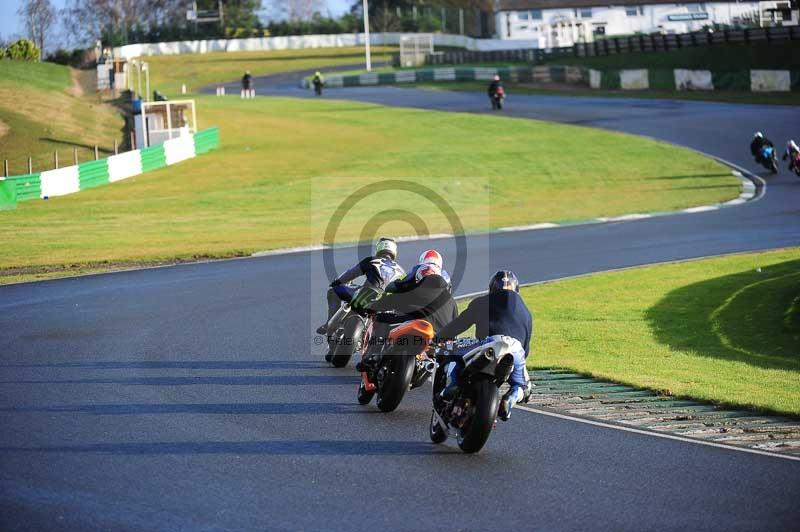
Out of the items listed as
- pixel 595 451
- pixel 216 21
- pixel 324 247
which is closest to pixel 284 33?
pixel 216 21

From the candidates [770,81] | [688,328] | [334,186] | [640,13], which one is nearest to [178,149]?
[334,186]

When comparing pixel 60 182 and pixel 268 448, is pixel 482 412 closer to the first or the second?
pixel 268 448

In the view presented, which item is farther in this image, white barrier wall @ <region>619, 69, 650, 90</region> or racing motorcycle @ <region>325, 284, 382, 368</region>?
white barrier wall @ <region>619, 69, 650, 90</region>

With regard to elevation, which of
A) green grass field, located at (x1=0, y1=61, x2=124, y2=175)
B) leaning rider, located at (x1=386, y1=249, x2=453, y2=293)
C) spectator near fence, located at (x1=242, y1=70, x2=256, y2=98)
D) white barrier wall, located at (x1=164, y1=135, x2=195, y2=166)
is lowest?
leaning rider, located at (x1=386, y1=249, x2=453, y2=293)

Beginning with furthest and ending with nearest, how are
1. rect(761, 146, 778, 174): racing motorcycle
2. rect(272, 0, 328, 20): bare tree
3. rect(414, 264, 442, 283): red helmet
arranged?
rect(272, 0, 328, 20): bare tree, rect(761, 146, 778, 174): racing motorcycle, rect(414, 264, 442, 283): red helmet

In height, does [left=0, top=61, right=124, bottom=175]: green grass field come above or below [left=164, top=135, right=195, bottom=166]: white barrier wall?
above

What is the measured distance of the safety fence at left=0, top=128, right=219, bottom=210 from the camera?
33844 millimetres

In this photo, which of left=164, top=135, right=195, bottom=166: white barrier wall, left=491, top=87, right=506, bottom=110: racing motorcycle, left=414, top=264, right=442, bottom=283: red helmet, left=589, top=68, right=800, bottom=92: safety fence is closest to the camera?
left=414, top=264, right=442, bottom=283: red helmet

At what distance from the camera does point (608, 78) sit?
6931 cm

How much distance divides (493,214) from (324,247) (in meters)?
8.13

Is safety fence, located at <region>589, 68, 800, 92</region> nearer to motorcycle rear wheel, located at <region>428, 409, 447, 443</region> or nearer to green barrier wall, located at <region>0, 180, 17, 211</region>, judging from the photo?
green barrier wall, located at <region>0, 180, 17, 211</region>

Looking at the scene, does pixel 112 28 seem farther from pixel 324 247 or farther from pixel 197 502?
pixel 197 502

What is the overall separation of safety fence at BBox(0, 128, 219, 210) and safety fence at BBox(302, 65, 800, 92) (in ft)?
95.2

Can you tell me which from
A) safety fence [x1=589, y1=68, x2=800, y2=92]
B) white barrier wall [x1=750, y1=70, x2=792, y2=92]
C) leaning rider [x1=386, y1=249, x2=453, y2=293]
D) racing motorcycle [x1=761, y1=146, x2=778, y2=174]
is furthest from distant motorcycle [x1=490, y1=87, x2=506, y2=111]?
leaning rider [x1=386, y1=249, x2=453, y2=293]
